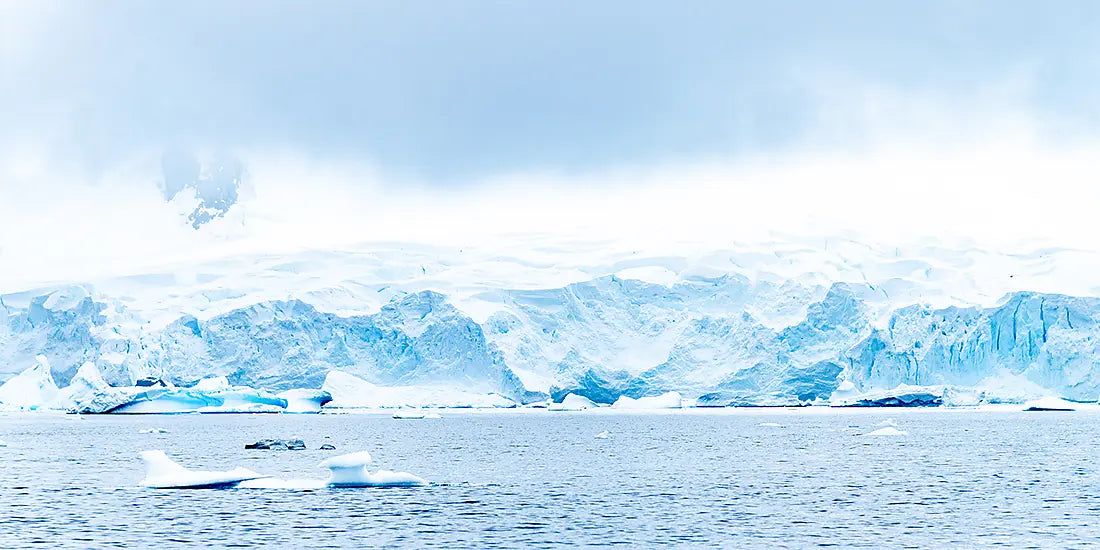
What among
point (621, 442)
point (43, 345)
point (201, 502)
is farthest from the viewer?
point (43, 345)

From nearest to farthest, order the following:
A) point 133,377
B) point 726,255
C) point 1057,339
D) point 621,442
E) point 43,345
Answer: point 621,442 < point 1057,339 < point 133,377 < point 43,345 < point 726,255

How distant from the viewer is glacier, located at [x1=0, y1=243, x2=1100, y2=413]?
76.8 metres

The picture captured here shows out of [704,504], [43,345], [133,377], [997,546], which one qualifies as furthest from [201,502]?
[43,345]

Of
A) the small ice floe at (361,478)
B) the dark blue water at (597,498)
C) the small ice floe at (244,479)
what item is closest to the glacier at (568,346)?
the dark blue water at (597,498)

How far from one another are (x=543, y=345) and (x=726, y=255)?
24727mm

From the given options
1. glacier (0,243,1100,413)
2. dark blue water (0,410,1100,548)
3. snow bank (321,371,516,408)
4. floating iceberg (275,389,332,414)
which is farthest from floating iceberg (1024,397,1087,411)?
floating iceberg (275,389,332,414)

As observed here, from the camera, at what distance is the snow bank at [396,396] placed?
83.5 meters

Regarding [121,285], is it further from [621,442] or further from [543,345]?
[621,442]

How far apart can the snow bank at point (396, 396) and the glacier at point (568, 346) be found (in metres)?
0.15

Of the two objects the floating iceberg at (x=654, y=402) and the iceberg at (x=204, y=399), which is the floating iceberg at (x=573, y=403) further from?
the iceberg at (x=204, y=399)

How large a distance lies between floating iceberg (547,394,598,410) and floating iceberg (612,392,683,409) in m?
1.81

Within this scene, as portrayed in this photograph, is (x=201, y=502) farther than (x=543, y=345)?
No

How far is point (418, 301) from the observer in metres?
85.5

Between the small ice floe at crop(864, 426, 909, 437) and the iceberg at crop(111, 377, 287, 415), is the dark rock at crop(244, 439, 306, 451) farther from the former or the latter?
the iceberg at crop(111, 377, 287, 415)
